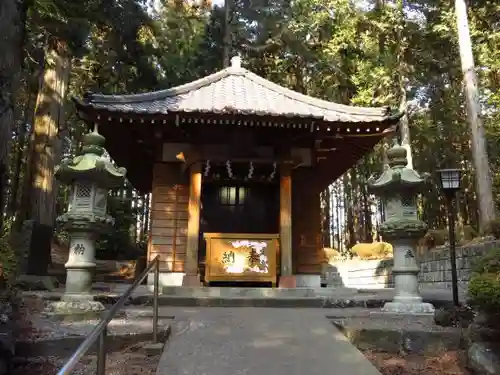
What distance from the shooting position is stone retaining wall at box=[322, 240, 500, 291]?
977cm

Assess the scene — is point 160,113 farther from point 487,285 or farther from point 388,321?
point 487,285

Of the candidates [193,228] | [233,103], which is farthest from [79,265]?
[233,103]

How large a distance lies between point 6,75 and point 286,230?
6.41m

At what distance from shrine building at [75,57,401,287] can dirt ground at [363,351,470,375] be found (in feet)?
14.2

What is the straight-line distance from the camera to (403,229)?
19.9ft

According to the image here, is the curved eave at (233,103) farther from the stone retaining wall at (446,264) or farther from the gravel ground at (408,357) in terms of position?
the gravel ground at (408,357)

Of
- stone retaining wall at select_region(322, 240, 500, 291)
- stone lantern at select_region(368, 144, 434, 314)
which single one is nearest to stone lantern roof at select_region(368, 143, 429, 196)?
stone lantern at select_region(368, 144, 434, 314)

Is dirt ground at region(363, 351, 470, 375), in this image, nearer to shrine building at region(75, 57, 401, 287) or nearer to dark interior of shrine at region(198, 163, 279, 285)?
shrine building at region(75, 57, 401, 287)

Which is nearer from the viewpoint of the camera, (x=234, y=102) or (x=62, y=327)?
(x=62, y=327)

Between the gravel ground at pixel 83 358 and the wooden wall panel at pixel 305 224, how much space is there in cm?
561

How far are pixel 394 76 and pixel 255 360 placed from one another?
15.7m

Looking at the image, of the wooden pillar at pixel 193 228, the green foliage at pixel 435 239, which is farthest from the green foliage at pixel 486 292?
the green foliage at pixel 435 239

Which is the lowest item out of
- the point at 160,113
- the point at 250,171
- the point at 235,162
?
the point at 250,171

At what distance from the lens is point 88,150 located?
598 cm
